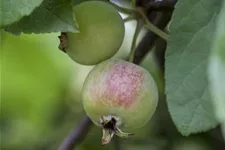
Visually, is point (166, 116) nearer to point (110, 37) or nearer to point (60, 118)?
point (60, 118)

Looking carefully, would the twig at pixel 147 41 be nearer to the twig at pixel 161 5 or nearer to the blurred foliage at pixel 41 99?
the twig at pixel 161 5

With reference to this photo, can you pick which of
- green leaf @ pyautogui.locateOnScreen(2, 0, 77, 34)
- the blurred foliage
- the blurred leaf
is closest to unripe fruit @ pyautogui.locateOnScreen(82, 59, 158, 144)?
green leaf @ pyautogui.locateOnScreen(2, 0, 77, 34)

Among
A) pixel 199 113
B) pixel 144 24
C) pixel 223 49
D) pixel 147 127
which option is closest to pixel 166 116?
pixel 147 127

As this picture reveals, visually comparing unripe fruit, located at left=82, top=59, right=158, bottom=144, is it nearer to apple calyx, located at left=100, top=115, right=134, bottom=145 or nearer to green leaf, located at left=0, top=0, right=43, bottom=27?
apple calyx, located at left=100, top=115, right=134, bottom=145

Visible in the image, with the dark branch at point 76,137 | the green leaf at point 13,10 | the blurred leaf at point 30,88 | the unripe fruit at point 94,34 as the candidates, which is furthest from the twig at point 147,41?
the blurred leaf at point 30,88

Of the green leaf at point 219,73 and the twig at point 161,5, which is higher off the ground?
the green leaf at point 219,73

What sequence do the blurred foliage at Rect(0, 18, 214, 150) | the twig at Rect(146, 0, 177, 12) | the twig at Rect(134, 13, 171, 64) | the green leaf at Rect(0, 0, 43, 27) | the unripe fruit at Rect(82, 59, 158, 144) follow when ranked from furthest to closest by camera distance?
the blurred foliage at Rect(0, 18, 214, 150) < the twig at Rect(134, 13, 171, 64) < the twig at Rect(146, 0, 177, 12) < the unripe fruit at Rect(82, 59, 158, 144) < the green leaf at Rect(0, 0, 43, 27)
